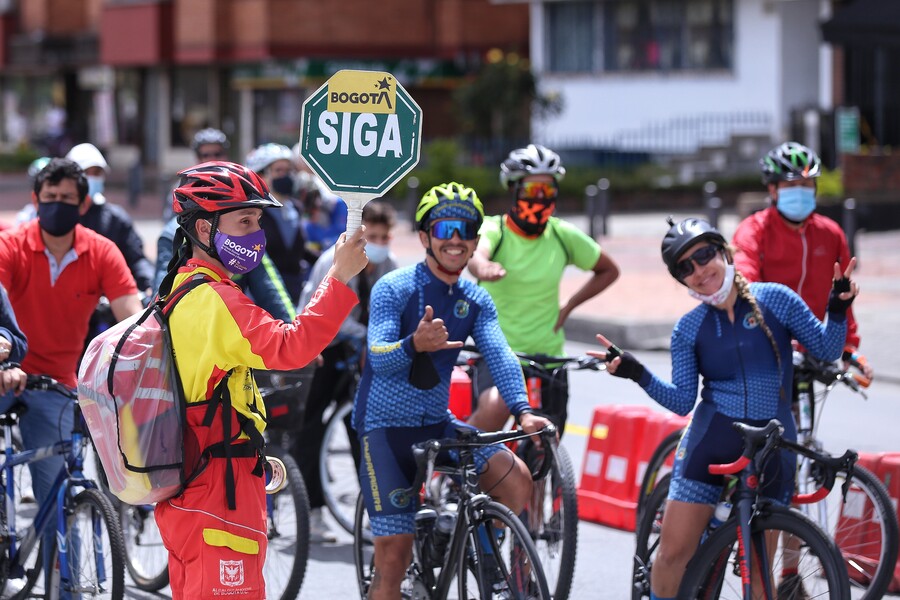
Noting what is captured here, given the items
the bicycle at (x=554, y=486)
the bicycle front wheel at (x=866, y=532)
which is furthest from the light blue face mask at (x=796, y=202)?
the bicycle front wheel at (x=866, y=532)

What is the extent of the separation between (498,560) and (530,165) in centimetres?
272

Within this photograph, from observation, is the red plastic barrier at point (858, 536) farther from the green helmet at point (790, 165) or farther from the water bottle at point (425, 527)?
the water bottle at point (425, 527)

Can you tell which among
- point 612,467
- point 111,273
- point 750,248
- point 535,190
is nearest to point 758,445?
point 750,248

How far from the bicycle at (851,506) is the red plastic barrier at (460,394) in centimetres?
94

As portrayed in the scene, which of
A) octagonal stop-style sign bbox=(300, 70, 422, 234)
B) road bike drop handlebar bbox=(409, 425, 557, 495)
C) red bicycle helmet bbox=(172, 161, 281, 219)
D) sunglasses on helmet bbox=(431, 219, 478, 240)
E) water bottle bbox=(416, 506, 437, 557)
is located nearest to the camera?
red bicycle helmet bbox=(172, 161, 281, 219)

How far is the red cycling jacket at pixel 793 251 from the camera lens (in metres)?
7.30

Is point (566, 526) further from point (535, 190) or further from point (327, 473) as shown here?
point (327, 473)

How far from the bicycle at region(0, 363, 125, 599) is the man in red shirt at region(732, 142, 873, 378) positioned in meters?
3.22

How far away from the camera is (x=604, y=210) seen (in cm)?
2323

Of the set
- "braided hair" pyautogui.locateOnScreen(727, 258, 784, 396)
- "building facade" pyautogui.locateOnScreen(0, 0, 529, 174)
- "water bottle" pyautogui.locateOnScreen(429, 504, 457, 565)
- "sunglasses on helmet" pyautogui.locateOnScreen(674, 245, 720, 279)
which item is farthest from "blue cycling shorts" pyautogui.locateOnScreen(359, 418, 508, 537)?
"building facade" pyautogui.locateOnScreen(0, 0, 529, 174)

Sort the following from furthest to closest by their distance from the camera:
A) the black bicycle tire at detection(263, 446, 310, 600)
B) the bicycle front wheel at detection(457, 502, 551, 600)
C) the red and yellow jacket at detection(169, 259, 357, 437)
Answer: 1. the black bicycle tire at detection(263, 446, 310, 600)
2. the bicycle front wheel at detection(457, 502, 551, 600)
3. the red and yellow jacket at detection(169, 259, 357, 437)

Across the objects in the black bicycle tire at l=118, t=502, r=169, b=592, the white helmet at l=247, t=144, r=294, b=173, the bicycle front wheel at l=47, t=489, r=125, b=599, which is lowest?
the black bicycle tire at l=118, t=502, r=169, b=592

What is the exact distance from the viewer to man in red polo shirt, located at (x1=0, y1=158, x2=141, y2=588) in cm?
654

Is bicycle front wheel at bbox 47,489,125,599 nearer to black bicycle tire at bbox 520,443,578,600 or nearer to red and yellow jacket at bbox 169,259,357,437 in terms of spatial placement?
red and yellow jacket at bbox 169,259,357,437
